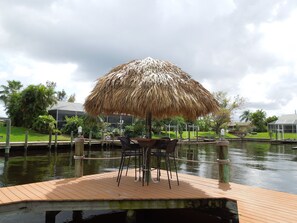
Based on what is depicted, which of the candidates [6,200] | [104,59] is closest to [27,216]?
[6,200]

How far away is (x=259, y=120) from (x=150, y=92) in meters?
61.1

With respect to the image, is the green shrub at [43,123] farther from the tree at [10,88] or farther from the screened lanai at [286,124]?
the screened lanai at [286,124]

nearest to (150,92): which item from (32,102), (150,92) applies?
(150,92)

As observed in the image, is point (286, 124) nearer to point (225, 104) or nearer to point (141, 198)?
point (225, 104)

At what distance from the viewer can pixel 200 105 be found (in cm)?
568

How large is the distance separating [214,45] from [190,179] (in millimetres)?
6389

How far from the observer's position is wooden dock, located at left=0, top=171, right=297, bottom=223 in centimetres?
432

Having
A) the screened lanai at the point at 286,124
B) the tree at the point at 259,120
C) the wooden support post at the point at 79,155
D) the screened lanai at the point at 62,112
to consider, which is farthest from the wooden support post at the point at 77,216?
the tree at the point at 259,120

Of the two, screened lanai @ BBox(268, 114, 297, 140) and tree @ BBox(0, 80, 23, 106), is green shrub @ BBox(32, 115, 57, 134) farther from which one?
screened lanai @ BBox(268, 114, 297, 140)

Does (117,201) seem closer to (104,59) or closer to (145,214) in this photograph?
(145,214)

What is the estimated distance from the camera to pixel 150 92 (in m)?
5.23

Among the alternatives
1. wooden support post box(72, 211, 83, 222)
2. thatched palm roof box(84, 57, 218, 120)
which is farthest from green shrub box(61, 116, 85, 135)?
thatched palm roof box(84, 57, 218, 120)

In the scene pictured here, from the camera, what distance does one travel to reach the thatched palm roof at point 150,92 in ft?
17.3

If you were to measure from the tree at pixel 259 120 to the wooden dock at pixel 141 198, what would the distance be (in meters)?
59.0
